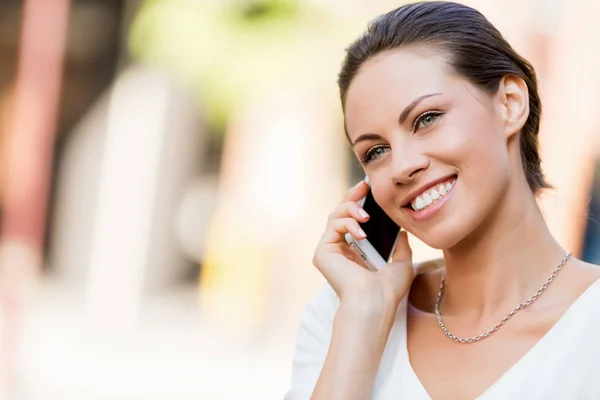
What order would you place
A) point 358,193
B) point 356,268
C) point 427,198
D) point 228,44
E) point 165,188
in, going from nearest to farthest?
point 427,198 < point 356,268 < point 358,193 < point 165,188 < point 228,44

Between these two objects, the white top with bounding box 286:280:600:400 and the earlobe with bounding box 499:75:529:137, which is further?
the earlobe with bounding box 499:75:529:137

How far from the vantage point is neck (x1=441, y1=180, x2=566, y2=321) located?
44.7 inches

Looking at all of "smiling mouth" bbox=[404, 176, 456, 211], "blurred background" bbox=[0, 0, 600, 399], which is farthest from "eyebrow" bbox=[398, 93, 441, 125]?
"blurred background" bbox=[0, 0, 600, 399]

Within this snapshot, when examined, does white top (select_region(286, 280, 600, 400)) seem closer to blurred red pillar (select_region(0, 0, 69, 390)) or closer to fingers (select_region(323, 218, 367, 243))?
fingers (select_region(323, 218, 367, 243))

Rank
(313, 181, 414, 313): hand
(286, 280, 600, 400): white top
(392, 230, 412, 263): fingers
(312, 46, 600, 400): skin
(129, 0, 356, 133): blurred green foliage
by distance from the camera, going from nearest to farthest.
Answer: (286, 280, 600, 400): white top < (312, 46, 600, 400): skin < (313, 181, 414, 313): hand < (392, 230, 412, 263): fingers < (129, 0, 356, 133): blurred green foliage

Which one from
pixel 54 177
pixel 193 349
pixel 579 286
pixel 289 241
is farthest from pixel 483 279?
pixel 54 177

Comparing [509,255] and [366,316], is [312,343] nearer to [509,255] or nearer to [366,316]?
[366,316]

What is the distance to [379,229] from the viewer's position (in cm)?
134

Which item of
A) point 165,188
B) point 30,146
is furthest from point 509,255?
point 30,146

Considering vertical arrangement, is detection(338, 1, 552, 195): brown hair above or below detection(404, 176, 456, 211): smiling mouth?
above

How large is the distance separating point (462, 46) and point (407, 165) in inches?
8.2

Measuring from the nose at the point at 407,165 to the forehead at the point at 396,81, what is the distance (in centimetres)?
6

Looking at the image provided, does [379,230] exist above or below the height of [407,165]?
below

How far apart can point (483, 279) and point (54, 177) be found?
2135 millimetres
